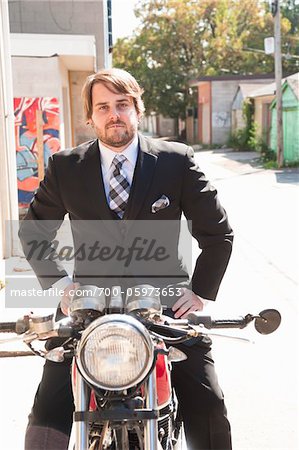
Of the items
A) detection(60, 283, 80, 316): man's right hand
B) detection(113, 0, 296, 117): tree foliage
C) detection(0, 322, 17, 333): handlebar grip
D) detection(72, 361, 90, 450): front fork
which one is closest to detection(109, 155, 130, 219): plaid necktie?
detection(60, 283, 80, 316): man's right hand

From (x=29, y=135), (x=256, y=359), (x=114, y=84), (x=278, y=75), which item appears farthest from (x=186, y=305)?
(x=278, y=75)

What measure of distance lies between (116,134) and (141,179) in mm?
216

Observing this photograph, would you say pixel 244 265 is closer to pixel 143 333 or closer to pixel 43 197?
pixel 43 197

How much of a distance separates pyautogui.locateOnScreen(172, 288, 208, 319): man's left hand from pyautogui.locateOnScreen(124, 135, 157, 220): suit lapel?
0.39 metres

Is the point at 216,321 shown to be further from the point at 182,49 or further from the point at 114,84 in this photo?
the point at 182,49

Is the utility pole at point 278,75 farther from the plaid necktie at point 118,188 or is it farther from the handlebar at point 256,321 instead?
the handlebar at point 256,321

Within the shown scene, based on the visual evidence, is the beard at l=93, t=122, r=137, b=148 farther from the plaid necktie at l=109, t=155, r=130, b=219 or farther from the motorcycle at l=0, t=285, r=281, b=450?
the motorcycle at l=0, t=285, r=281, b=450

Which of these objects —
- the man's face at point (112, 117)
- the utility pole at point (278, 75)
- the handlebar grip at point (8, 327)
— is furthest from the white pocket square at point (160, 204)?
the utility pole at point (278, 75)

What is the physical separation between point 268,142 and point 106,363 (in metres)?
28.0

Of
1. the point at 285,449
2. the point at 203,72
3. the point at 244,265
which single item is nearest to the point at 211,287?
the point at 285,449

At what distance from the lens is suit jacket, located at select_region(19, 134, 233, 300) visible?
7.99 feet

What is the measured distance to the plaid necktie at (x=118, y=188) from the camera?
8.00 ft

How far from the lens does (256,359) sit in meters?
4.76

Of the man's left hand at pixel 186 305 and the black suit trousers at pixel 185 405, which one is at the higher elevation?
the man's left hand at pixel 186 305
